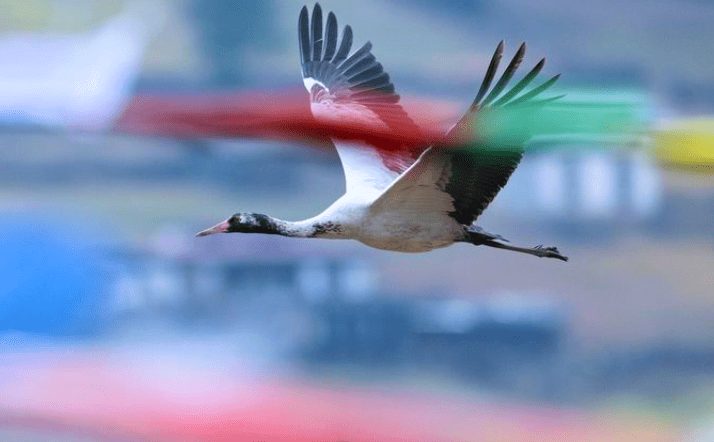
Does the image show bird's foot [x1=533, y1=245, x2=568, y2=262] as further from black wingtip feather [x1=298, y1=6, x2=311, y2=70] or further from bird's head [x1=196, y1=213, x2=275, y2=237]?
black wingtip feather [x1=298, y1=6, x2=311, y2=70]

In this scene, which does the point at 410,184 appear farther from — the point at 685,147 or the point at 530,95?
the point at 685,147

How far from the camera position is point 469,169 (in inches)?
168

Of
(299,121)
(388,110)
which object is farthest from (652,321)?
(299,121)

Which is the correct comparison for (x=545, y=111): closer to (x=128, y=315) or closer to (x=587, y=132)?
(x=587, y=132)

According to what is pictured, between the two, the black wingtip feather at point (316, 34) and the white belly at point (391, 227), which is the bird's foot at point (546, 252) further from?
the black wingtip feather at point (316, 34)

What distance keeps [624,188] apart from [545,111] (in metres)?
2.30

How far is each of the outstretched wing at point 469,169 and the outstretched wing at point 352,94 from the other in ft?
0.87

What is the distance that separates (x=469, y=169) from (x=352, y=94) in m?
0.76

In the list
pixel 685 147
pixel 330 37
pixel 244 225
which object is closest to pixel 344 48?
pixel 330 37

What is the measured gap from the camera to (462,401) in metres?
6.28

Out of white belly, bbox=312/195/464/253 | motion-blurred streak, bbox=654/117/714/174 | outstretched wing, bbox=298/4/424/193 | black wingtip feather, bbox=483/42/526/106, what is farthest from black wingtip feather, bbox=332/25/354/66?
black wingtip feather, bbox=483/42/526/106

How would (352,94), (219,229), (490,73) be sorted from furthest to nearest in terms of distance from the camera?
(352,94) < (219,229) < (490,73)

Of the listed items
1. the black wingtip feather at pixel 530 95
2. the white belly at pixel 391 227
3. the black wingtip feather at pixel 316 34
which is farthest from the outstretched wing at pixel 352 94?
the black wingtip feather at pixel 530 95

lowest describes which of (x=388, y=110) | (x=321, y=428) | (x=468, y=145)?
(x=321, y=428)
